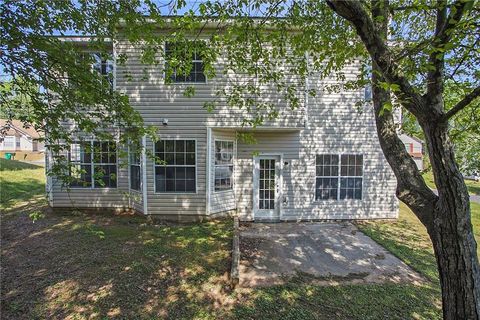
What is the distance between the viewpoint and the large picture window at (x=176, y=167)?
803cm

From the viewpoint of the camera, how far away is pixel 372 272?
5164 mm

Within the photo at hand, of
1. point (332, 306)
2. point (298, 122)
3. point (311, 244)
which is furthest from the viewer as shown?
point (298, 122)

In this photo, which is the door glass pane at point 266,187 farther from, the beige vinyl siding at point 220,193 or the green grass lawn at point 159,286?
the green grass lawn at point 159,286

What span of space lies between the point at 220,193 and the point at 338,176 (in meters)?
4.47

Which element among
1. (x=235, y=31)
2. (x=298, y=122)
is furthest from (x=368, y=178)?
(x=235, y=31)

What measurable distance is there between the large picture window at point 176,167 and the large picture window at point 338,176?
4.66 m

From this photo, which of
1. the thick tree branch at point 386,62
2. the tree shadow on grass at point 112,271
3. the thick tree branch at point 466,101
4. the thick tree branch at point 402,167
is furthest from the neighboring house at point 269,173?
the thick tree branch at point 466,101

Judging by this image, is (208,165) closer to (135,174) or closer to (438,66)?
(135,174)

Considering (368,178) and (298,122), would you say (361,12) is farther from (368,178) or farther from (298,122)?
(368,178)

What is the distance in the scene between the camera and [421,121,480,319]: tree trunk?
2.36 meters

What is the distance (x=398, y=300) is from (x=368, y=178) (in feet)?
17.8

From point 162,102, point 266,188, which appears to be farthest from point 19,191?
point 266,188

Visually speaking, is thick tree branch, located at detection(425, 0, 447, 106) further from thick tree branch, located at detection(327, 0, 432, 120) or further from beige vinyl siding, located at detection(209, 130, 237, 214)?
beige vinyl siding, located at detection(209, 130, 237, 214)

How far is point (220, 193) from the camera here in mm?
8422
